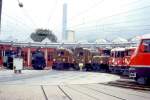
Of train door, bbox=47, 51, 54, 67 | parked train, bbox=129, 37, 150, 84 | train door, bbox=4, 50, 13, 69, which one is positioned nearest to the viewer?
parked train, bbox=129, 37, 150, 84

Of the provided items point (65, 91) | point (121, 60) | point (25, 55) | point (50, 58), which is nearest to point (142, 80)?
point (65, 91)

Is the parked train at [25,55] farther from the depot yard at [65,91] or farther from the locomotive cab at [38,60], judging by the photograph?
the depot yard at [65,91]

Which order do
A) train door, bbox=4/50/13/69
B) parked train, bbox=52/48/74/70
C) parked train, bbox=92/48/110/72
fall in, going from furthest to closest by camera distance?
1. train door, bbox=4/50/13/69
2. parked train, bbox=52/48/74/70
3. parked train, bbox=92/48/110/72

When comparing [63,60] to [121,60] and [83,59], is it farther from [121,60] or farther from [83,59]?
[121,60]

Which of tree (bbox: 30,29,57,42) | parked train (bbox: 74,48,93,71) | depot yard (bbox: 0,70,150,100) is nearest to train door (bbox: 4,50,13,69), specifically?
parked train (bbox: 74,48,93,71)

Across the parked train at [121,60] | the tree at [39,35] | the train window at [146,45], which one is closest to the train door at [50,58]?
the parked train at [121,60]

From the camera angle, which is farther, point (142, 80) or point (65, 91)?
point (142, 80)

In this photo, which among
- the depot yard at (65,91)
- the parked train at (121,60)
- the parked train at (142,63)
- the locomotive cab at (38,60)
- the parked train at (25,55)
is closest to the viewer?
the depot yard at (65,91)

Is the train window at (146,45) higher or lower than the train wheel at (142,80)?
higher

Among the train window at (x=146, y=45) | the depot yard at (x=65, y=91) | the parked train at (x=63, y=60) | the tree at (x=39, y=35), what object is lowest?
the depot yard at (x=65, y=91)

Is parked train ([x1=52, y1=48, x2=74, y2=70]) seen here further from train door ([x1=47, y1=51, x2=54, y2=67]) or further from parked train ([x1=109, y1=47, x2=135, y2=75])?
parked train ([x1=109, y1=47, x2=135, y2=75])

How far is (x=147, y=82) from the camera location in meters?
20.3

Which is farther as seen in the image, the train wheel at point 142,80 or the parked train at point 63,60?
the parked train at point 63,60

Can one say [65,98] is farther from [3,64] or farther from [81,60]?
[3,64]
